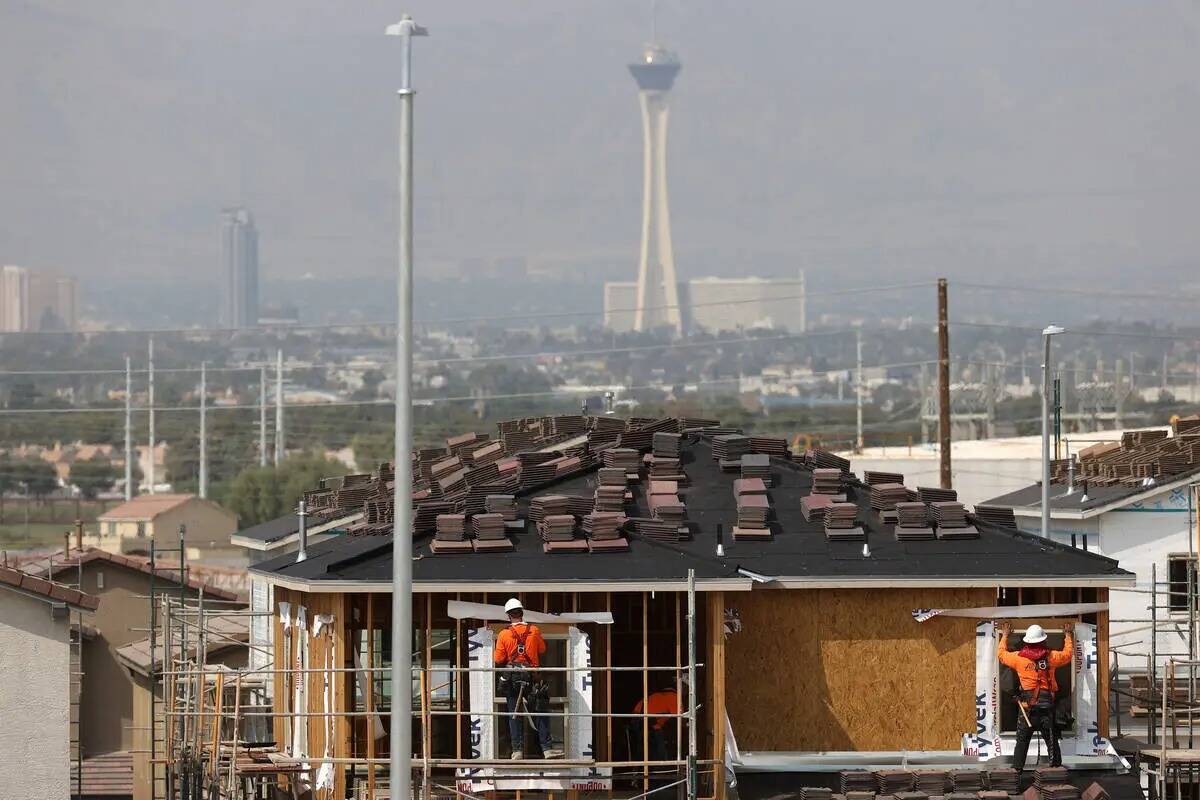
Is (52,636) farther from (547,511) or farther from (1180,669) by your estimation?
(1180,669)

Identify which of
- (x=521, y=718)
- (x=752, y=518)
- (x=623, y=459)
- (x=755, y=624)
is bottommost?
(x=521, y=718)

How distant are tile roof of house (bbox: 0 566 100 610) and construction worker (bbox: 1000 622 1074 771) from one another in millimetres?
12115

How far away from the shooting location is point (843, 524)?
26906 millimetres

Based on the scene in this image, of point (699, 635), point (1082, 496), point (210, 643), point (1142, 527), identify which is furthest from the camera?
point (1082, 496)

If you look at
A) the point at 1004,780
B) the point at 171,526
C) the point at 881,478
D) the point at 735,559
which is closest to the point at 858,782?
the point at 1004,780

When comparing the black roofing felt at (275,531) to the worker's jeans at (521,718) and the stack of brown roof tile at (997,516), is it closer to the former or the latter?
the stack of brown roof tile at (997,516)

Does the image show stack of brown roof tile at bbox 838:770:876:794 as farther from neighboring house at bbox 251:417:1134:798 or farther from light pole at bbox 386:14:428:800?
light pole at bbox 386:14:428:800

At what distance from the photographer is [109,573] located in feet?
151

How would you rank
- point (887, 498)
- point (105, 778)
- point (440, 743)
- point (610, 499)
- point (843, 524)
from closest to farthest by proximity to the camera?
1. point (843, 524)
2. point (610, 499)
3. point (887, 498)
4. point (440, 743)
5. point (105, 778)

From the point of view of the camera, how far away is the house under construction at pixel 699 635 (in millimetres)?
25062

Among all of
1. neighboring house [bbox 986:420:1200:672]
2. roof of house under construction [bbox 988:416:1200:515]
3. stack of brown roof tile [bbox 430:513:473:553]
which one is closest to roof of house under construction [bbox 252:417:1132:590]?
stack of brown roof tile [bbox 430:513:473:553]

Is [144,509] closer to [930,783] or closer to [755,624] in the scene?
[755,624]

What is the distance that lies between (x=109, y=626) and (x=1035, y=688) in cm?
2647

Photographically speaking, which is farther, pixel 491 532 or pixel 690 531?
pixel 690 531
